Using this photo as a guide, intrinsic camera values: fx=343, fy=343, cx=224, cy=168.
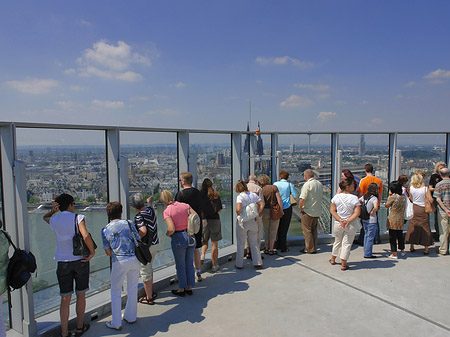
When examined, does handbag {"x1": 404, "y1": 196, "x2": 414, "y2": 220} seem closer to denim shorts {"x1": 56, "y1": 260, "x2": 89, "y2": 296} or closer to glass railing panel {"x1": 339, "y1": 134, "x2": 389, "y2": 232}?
glass railing panel {"x1": 339, "y1": 134, "x2": 389, "y2": 232}

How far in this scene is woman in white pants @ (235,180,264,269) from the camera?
548 centimetres

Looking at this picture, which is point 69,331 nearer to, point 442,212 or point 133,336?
point 133,336

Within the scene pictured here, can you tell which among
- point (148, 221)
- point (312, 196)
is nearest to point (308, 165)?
point (312, 196)

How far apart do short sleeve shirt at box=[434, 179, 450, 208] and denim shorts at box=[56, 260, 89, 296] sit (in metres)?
5.88

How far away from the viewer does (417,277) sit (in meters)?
5.25

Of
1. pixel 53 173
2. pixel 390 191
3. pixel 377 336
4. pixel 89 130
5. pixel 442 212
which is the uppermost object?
pixel 89 130

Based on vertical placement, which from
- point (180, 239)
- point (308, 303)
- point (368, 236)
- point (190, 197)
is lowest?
point (308, 303)

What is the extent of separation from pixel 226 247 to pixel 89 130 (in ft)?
11.3

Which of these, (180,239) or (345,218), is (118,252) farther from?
(345,218)

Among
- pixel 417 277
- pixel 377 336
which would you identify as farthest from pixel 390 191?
pixel 377 336

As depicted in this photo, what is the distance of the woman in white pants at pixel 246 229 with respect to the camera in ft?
18.0

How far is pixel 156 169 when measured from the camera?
499 centimetres

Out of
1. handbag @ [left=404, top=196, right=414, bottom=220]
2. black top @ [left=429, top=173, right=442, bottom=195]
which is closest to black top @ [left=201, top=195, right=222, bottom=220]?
handbag @ [left=404, top=196, right=414, bottom=220]

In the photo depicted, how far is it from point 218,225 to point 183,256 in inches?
41.8
